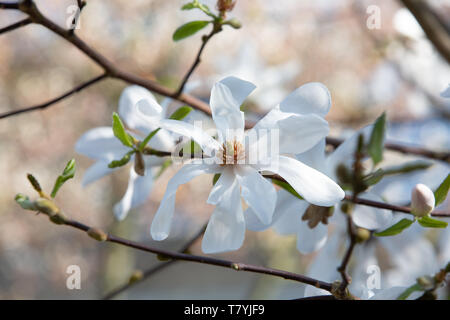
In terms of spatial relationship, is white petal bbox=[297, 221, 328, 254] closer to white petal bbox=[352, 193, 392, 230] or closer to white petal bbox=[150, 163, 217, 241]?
white petal bbox=[352, 193, 392, 230]

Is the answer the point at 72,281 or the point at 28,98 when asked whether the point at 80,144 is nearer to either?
the point at 72,281

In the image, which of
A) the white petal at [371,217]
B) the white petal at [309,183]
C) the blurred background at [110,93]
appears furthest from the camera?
the blurred background at [110,93]

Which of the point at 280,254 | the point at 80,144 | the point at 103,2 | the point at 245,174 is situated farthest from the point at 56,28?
the point at 103,2

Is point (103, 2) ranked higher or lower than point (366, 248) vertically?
higher

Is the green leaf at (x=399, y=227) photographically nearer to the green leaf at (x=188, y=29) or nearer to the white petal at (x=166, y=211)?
the white petal at (x=166, y=211)

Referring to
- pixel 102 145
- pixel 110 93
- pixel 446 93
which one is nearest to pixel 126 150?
pixel 102 145

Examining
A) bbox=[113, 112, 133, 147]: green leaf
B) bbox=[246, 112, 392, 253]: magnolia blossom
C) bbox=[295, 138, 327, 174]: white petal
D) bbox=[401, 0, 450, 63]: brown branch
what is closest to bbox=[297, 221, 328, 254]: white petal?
bbox=[246, 112, 392, 253]: magnolia blossom

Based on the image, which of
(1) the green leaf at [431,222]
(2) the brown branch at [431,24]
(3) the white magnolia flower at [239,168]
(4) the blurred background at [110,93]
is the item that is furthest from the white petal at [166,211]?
(4) the blurred background at [110,93]
